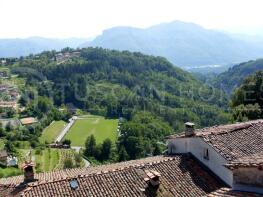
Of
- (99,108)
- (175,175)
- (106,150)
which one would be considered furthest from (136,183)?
(99,108)

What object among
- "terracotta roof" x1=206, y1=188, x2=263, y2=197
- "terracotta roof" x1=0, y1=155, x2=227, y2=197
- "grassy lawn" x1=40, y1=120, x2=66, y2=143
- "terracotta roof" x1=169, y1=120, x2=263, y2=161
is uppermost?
"terracotta roof" x1=206, y1=188, x2=263, y2=197

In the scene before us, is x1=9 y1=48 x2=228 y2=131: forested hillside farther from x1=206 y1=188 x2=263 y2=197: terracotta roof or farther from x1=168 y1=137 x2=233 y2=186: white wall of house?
x1=206 y1=188 x2=263 y2=197: terracotta roof

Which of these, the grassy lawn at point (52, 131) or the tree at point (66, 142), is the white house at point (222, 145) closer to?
the tree at point (66, 142)

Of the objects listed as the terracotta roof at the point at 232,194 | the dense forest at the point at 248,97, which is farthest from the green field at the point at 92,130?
the terracotta roof at the point at 232,194

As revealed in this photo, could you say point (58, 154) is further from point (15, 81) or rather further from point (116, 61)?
point (116, 61)

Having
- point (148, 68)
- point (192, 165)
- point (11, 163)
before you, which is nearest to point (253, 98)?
point (192, 165)

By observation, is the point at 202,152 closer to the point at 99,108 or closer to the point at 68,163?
the point at 68,163

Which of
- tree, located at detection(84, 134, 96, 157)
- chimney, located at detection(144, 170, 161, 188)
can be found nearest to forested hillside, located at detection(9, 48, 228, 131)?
tree, located at detection(84, 134, 96, 157)

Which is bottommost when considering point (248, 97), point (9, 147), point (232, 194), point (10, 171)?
point (9, 147)
